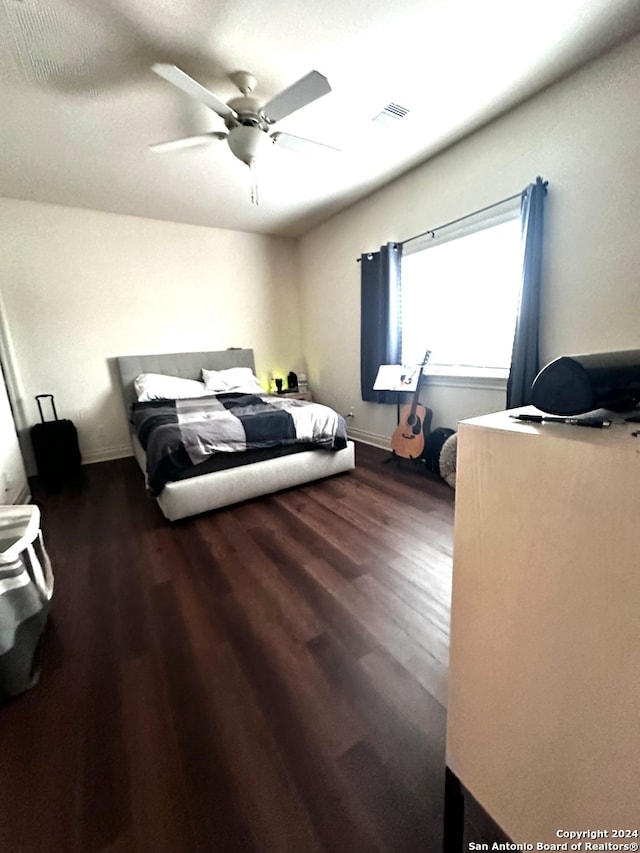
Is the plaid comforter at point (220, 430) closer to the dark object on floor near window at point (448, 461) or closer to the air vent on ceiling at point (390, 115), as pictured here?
the dark object on floor near window at point (448, 461)

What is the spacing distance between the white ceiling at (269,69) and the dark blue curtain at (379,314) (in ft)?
2.55

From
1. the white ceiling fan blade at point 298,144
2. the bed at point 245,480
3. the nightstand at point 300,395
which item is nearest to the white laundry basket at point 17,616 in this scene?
the bed at point 245,480

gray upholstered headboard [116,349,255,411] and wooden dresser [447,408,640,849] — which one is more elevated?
gray upholstered headboard [116,349,255,411]

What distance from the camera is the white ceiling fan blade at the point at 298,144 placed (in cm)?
214

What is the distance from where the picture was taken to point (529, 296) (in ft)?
7.46

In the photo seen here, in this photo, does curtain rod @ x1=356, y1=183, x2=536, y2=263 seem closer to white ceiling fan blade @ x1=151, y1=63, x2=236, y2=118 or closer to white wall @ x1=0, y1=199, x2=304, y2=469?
white ceiling fan blade @ x1=151, y1=63, x2=236, y2=118

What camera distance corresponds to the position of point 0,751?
1.00 meters

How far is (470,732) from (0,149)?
4116 millimetres

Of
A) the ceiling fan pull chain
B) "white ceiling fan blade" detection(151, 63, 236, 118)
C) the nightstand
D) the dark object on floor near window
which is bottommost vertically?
the dark object on floor near window

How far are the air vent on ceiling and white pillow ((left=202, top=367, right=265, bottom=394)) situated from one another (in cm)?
266

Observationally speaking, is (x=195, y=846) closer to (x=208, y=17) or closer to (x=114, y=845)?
(x=114, y=845)

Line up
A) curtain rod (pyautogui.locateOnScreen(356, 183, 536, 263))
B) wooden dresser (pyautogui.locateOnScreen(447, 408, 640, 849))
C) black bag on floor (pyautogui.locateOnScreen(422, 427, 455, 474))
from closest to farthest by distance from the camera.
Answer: wooden dresser (pyautogui.locateOnScreen(447, 408, 640, 849))
curtain rod (pyautogui.locateOnScreen(356, 183, 536, 263))
black bag on floor (pyautogui.locateOnScreen(422, 427, 455, 474))

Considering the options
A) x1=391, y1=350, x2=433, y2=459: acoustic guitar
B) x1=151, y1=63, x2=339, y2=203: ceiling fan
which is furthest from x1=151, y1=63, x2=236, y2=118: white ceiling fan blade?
x1=391, y1=350, x2=433, y2=459: acoustic guitar

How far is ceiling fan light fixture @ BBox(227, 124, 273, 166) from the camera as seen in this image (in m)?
2.04
